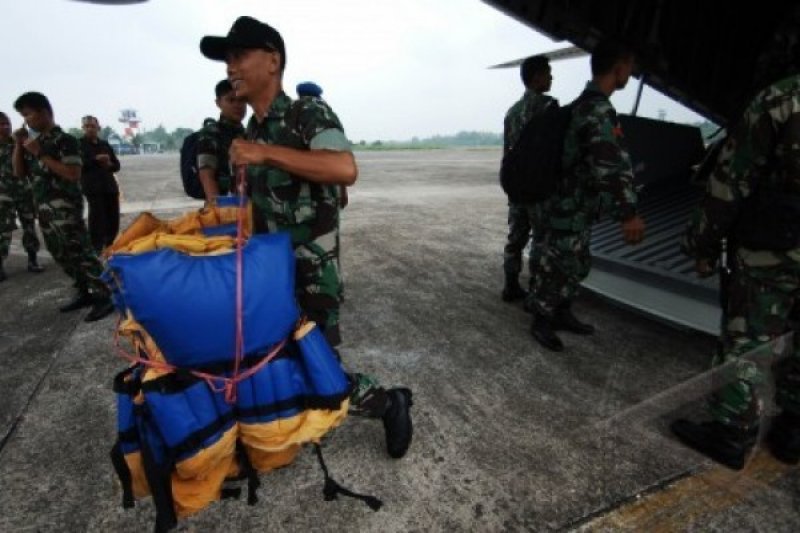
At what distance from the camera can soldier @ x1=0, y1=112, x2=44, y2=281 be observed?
5031 millimetres

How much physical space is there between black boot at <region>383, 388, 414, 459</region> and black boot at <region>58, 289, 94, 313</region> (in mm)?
3357

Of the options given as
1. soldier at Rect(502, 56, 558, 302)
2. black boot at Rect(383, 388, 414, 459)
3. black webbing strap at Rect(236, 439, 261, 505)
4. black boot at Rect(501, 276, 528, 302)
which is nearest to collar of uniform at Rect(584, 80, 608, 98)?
soldier at Rect(502, 56, 558, 302)

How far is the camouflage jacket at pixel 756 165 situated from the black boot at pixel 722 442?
2.55 ft

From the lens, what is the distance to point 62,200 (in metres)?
3.92

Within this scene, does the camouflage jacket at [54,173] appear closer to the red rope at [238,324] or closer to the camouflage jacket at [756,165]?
the red rope at [238,324]

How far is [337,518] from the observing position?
1.71 meters

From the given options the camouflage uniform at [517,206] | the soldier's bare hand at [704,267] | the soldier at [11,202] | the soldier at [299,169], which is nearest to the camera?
the soldier at [299,169]

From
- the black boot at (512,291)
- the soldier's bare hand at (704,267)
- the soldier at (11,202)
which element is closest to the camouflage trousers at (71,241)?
the soldier at (11,202)

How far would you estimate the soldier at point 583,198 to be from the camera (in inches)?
108

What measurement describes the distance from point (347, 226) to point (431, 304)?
3489 millimetres

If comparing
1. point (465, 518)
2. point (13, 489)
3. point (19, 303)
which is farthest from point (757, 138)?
point (19, 303)

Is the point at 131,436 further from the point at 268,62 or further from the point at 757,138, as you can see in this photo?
the point at 757,138

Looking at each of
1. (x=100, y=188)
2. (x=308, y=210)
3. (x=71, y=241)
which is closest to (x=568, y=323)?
(x=308, y=210)

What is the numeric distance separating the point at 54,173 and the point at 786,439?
17.5 ft
